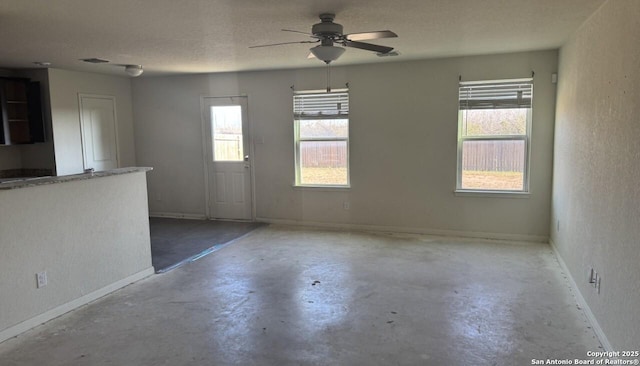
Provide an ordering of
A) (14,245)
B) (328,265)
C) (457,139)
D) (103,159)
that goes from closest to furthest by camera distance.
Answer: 1. (14,245)
2. (328,265)
3. (457,139)
4. (103,159)

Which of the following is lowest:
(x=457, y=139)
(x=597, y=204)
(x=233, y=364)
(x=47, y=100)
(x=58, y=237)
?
(x=233, y=364)

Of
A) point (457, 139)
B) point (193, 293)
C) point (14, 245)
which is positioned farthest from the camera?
point (457, 139)

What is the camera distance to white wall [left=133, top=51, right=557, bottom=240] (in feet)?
17.4

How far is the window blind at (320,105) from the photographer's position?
6.04 meters

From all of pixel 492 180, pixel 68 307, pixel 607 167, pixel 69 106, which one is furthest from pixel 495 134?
pixel 69 106

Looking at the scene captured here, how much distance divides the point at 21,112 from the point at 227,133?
2751 millimetres

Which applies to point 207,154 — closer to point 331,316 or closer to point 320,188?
point 320,188

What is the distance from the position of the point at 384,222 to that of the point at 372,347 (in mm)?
3304

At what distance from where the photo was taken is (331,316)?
3279 mm

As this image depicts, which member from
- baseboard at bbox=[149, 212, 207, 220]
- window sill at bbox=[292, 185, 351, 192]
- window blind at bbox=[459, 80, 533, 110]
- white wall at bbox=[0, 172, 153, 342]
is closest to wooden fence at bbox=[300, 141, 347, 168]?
window sill at bbox=[292, 185, 351, 192]

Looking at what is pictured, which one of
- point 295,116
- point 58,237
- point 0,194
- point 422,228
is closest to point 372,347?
point 58,237

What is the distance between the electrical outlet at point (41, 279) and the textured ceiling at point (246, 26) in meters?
1.92

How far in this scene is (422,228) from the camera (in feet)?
19.1

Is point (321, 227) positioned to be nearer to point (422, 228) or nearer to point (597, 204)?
point (422, 228)
